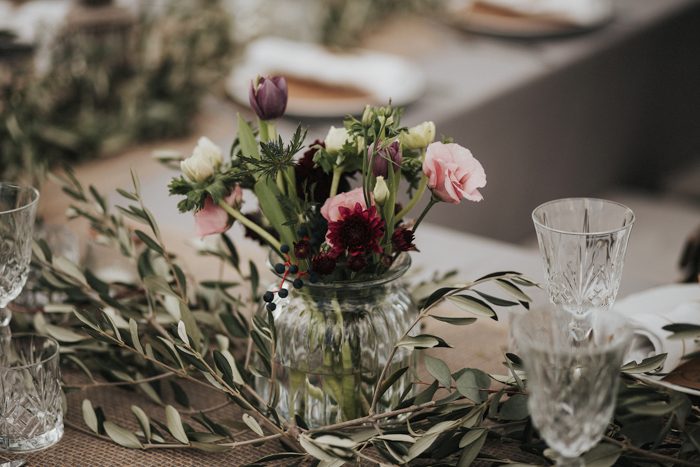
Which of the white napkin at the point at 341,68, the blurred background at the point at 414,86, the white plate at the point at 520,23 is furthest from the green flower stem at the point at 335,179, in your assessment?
the white plate at the point at 520,23

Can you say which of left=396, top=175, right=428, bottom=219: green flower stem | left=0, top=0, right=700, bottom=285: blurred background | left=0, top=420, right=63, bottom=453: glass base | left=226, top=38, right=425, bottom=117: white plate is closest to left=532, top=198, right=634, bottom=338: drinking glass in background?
left=396, top=175, right=428, bottom=219: green flower stem

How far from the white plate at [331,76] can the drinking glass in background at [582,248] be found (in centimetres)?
110

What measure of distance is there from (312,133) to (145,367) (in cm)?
101

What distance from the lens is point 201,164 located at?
0.96 m

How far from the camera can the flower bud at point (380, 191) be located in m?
0.91

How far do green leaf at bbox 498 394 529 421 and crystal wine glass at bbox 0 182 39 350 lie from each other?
51 cm

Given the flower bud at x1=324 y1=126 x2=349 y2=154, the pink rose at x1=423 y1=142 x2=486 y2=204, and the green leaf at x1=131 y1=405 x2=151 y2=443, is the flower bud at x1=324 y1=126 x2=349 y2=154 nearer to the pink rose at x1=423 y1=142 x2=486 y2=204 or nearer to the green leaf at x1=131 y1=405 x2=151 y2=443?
the pink rose at x1=423 y1=142 x2=486 y2=204

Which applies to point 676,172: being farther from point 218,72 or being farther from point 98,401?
point 98,401

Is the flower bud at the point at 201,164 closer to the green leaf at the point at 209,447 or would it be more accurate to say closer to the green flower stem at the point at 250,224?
the green flower stem at the point at 250,224

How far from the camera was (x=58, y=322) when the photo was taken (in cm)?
122

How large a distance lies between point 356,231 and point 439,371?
16cm

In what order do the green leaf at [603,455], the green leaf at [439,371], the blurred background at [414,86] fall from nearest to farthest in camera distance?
the green leaf at [603,455] < the green leaf at [439,371] < the blurred background at [414,86]

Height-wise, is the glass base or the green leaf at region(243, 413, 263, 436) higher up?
the green leaf at region(243, 413, 263, 436)

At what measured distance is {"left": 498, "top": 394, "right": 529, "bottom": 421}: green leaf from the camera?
90cm
